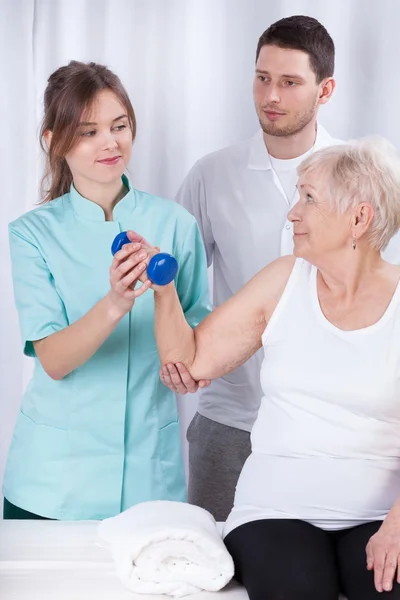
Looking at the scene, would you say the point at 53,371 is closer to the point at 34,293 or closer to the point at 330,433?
the point at 34,293

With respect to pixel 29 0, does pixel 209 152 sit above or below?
below

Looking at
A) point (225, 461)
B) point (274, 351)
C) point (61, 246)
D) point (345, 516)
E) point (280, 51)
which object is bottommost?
point (225, 461)

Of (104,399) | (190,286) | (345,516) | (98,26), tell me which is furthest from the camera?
(98,26)

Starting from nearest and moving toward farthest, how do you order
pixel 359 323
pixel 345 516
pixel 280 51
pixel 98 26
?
pixel 345 516 → pixel 359 323 → pixel 280 51 → pixel 98 26

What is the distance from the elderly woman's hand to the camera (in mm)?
1498

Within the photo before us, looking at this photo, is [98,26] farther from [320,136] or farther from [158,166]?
[320,136]

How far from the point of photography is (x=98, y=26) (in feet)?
8.64

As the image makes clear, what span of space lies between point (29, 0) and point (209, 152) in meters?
0.71

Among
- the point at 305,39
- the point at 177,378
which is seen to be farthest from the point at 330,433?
the point at 305,39

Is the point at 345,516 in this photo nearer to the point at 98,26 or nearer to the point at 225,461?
the point at 225,461

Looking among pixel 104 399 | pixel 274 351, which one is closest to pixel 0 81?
pixel 104 399

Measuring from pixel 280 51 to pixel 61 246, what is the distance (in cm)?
85

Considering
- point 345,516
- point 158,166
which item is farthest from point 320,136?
point 345,516

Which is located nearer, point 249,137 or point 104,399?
point 104,399
